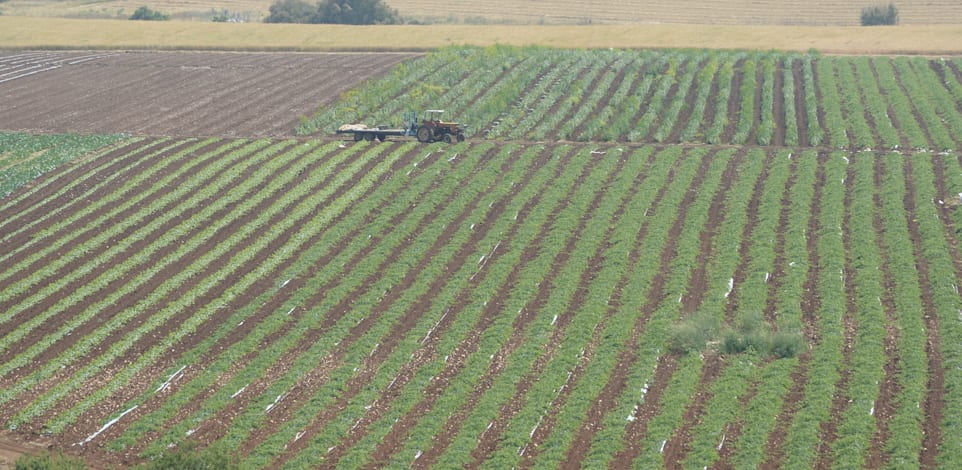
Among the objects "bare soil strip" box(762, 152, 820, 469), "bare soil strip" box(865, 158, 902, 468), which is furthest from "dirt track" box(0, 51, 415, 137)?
"bare soil strip" box(865, 158, 902, 468)

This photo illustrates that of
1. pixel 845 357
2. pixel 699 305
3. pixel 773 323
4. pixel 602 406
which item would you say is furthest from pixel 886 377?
pixel 602 406

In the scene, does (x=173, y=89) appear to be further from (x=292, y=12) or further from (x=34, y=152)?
(x=292, y=12)

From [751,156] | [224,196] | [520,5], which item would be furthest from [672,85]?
[520,5]

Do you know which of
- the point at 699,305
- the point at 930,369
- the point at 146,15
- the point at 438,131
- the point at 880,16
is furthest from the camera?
the point at 146,15

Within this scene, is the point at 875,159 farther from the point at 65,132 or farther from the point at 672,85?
the point at 65,132

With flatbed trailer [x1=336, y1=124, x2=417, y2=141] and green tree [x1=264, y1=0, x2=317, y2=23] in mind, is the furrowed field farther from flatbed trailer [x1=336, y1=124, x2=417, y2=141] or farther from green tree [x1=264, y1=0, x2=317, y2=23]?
green tree [x1=264, y1=0, x2=317, y2=23]

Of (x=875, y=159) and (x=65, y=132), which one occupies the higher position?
(x=65, y=132)
